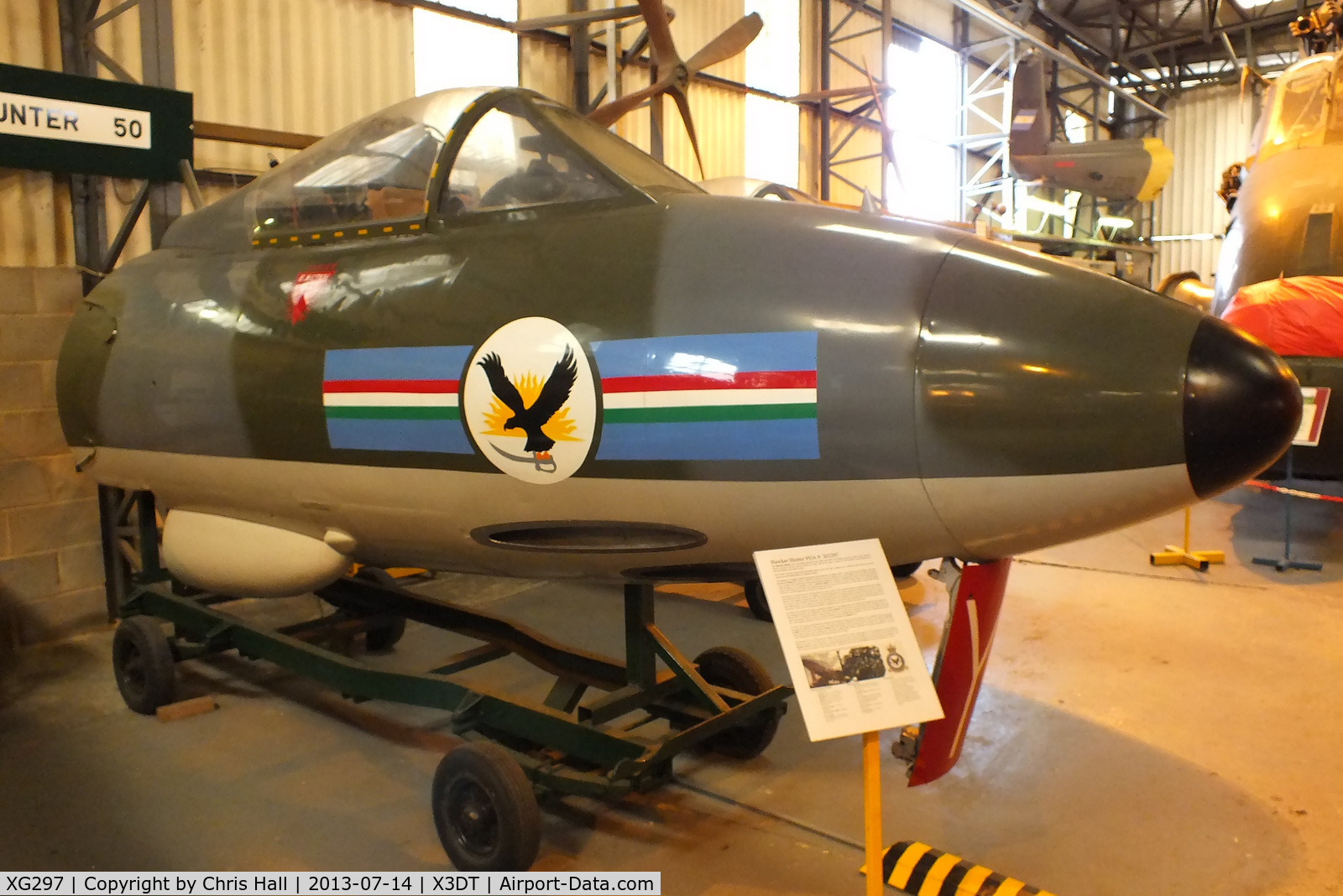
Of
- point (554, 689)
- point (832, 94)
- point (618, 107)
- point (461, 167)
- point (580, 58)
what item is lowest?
point (554, 689)

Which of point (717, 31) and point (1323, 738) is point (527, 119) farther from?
point (717, 31)

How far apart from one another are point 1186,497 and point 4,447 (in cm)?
545

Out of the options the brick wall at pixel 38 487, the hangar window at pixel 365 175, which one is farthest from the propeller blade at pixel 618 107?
the hangar window at pixel 365 175

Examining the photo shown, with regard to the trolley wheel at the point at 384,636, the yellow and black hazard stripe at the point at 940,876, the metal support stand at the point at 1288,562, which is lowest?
the yellow and black hazard stripe at the point at 940,876

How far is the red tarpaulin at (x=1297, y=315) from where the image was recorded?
621 centimetres

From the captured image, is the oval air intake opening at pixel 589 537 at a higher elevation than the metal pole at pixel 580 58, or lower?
lower

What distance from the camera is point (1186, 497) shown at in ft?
6.72

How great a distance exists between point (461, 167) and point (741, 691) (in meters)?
2.16

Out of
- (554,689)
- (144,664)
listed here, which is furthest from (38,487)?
(554,689)

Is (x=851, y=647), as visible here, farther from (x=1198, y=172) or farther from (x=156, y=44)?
(x=1198, y=172)

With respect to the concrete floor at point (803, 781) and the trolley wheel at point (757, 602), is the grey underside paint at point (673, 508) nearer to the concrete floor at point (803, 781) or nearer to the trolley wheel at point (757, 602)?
the concrete floor at point (803, 781)

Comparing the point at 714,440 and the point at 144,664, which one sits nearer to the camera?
the point at 714,440

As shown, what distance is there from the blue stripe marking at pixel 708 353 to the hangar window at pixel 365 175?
1003 mm
